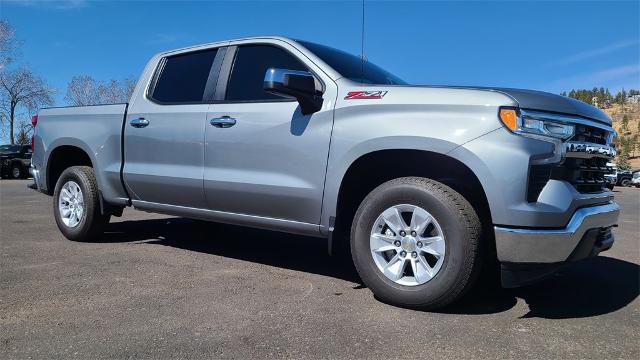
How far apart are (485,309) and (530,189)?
3.03ft

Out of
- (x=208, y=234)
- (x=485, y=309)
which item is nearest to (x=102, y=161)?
(x=208, y=234)

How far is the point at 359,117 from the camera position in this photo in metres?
3.81

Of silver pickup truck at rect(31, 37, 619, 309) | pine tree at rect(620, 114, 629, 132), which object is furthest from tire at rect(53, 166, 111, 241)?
pine tree at rect(620, 114, 629, 132)

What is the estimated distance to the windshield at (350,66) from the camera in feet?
14.2

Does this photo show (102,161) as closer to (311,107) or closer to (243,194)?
(243,194)

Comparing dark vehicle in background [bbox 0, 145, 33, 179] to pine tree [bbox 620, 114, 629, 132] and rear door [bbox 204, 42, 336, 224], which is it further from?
pine tree [bbox 620, 114, 629, 132]

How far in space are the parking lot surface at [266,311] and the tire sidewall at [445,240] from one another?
128mm

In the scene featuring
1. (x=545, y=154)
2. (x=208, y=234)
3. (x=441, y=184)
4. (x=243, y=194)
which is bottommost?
(x=208, y=234)

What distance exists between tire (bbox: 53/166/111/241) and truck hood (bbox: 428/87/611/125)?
13.7ft

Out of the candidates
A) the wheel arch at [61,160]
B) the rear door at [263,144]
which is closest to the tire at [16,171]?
the wheel arch at [61,160]

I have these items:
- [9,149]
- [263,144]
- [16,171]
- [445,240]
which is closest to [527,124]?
[445,240]

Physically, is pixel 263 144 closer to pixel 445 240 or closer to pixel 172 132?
pixel 172 132

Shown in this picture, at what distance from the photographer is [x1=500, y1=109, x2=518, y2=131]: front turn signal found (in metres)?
3.21

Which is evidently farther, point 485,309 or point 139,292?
point 139,292
